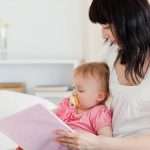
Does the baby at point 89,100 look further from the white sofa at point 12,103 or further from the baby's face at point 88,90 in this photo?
the white sofa at point 12,103

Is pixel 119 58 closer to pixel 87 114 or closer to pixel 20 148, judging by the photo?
pixel 87 114

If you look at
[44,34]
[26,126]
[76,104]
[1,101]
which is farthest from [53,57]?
[26,126]

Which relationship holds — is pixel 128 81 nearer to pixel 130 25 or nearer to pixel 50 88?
pixel 130 25

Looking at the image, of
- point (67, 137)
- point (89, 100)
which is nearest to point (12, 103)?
point (89, 100)

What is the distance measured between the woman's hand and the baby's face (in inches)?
7.5

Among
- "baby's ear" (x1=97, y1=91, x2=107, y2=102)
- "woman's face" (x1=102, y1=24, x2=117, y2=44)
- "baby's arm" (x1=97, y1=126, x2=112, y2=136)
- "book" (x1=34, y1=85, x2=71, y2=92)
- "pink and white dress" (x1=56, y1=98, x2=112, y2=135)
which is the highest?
"woman's face" (x1=102, y1=24, x2=117, y2=44)

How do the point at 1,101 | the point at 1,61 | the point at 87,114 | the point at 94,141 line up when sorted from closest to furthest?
1. the point at 94,141
2. the point at 87,114
3. the point at 1,101
4. the point at 1,61

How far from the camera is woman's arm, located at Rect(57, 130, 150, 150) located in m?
1.22

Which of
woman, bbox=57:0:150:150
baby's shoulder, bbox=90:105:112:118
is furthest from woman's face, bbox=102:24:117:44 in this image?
baby's shoulder, bbox=90:105:112:118

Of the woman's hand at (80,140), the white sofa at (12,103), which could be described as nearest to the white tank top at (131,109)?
the woman's hand at (80,140)

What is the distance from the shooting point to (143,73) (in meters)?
1.30

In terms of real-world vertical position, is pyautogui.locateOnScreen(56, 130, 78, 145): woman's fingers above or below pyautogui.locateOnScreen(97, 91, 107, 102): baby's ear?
below

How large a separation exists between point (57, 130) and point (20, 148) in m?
0.23

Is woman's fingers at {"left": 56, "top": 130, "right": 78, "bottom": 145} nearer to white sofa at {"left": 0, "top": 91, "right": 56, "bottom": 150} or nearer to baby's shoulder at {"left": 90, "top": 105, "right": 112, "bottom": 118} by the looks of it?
baby's shoulder at {"left": 90, "top": 105, "right": 112, "bottom": 118}
